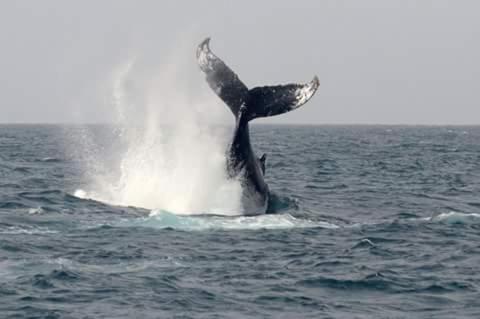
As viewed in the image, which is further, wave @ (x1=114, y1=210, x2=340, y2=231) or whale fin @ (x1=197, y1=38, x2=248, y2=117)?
whale fin @ (x1=197, y1=38, x2=248, y2=117)

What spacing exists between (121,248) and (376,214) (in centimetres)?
829

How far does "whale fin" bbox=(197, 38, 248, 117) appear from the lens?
1927cm

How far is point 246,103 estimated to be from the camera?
1908 cm

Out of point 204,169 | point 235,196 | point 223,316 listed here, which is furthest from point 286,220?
point 223,316

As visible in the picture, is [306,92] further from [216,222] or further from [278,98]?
[216,222]

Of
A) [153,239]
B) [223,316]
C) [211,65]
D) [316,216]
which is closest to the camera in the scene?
[223,316]

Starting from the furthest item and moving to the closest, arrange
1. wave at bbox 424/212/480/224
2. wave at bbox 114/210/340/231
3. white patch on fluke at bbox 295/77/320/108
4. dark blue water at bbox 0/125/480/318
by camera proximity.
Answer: wave at bbox 424/212/480/224, wave at bbox 114/210/340/231, white patch on fluke at bbox 295/77/320/108, dark blue water at bbox 0/125/480/318

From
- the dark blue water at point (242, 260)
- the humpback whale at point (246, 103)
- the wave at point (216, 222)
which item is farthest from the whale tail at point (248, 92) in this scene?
the dark blue water at point (242, 260)

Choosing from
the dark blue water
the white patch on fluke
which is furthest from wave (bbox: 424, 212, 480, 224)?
the white patch on fluke

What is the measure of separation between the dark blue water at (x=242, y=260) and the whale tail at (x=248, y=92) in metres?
2.26

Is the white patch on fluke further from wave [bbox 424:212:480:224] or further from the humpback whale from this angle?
wave [bbox 424:212:480:224]

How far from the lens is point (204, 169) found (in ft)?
71.5

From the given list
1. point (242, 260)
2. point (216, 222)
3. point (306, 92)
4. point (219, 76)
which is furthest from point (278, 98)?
point (242, 260)

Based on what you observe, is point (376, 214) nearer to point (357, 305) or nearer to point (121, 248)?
point (121, 248)
